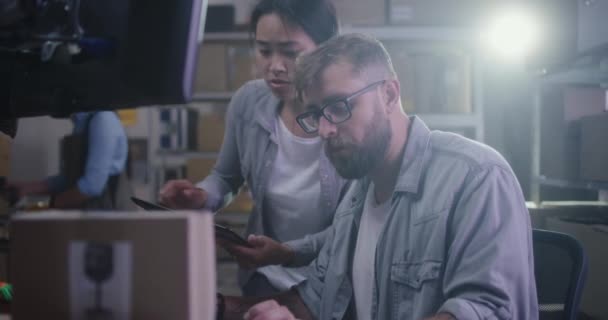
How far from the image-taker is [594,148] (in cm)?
197

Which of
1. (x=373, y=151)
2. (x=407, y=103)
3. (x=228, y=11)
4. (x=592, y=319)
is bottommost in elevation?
(x=592, y=319)

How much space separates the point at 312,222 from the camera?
1.34 metres

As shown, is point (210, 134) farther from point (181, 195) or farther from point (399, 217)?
point (399, 217)

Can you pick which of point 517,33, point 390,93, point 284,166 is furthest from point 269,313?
point 517,33

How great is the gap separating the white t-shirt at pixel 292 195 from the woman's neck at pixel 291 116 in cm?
2

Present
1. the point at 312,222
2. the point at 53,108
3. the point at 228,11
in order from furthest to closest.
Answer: the point at 228,11
the point at 312,222
the point at 53,108

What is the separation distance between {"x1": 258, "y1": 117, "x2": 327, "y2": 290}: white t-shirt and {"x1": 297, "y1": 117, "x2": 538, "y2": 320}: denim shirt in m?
0.14

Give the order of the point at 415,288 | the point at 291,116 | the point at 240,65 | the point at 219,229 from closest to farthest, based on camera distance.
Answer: the point at 219,229, the point at 415,288, the point at 291,116, the point at 240,65

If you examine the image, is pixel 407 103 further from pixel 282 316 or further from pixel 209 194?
pixel 282 316

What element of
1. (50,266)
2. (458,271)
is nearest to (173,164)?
(458,271)

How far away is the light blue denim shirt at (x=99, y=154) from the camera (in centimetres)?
219

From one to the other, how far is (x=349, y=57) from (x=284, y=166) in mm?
396

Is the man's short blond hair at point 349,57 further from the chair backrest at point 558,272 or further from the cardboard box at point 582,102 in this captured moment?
the cardboard box at point 582,102

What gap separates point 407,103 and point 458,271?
2.02 metres
